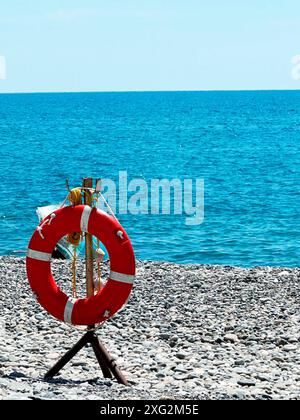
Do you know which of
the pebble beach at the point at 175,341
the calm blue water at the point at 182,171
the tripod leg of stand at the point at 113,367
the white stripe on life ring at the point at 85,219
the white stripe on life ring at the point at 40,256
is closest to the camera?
the pebble beach at the point at 175,341

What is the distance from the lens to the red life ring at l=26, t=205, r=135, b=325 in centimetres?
695

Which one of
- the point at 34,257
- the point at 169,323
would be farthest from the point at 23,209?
the point at 34,257

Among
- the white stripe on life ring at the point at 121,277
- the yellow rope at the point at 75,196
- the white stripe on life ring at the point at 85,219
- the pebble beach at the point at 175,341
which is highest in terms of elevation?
the yellow rope at the point at 75,196

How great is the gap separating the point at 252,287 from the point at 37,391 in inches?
217

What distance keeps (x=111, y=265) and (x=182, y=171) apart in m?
33.3

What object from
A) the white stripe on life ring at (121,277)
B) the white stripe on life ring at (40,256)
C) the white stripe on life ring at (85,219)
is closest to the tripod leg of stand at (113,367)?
the white stripe on life ring at (121,277)

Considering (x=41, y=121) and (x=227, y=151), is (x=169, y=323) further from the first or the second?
(x=41, y=121)

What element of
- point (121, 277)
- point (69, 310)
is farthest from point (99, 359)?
point (121, 277)

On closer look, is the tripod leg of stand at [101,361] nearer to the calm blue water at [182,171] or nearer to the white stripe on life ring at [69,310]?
the white stripe on life ring at [69,310]

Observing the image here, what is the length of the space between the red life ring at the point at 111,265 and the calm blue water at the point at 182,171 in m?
9.49

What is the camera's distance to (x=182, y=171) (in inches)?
1578

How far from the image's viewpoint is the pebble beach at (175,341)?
672 centimetres

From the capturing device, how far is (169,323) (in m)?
9.31

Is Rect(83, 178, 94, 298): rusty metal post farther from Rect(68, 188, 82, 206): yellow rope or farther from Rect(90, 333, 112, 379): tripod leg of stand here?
Rect(90, 333, 112, 379): tripod leg of stand
